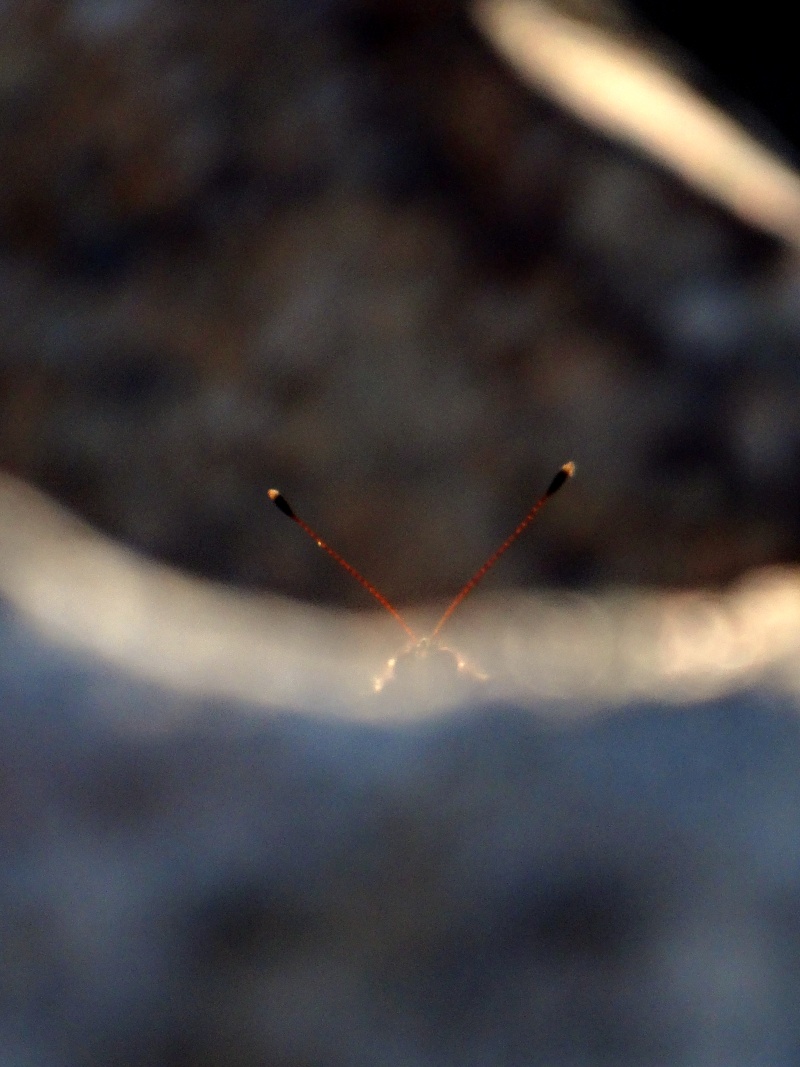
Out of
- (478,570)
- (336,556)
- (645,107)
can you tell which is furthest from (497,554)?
(645,107)

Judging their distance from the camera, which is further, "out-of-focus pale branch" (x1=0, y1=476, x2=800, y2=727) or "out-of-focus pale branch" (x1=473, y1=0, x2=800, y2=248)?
"out-of-focus pale branch" (x1=473, y1=0, x2=800, y2=248)

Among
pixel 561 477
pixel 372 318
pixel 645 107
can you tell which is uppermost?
pixel 645 107

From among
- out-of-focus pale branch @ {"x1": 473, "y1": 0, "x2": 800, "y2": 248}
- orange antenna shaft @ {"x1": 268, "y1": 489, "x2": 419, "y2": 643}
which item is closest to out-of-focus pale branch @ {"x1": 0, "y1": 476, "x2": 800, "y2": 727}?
orange antenna shaft @ {"x1": 268, "y1": 489, "x2": 419, "y2": 643}

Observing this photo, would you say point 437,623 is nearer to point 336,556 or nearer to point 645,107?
point 336,556

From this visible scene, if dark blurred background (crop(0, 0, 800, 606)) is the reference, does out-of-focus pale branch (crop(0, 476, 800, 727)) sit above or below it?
below

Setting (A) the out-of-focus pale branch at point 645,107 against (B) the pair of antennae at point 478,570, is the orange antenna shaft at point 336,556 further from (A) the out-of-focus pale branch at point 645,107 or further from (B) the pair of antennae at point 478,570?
(A) the out-of-focus pale branch at point 645,107

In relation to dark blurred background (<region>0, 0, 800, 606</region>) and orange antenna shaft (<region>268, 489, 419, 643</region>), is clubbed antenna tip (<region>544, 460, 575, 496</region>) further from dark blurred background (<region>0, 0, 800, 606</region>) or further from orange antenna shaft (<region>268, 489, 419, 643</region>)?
orange antenna shaft (<region>268, 489, 419, 643</region>)
